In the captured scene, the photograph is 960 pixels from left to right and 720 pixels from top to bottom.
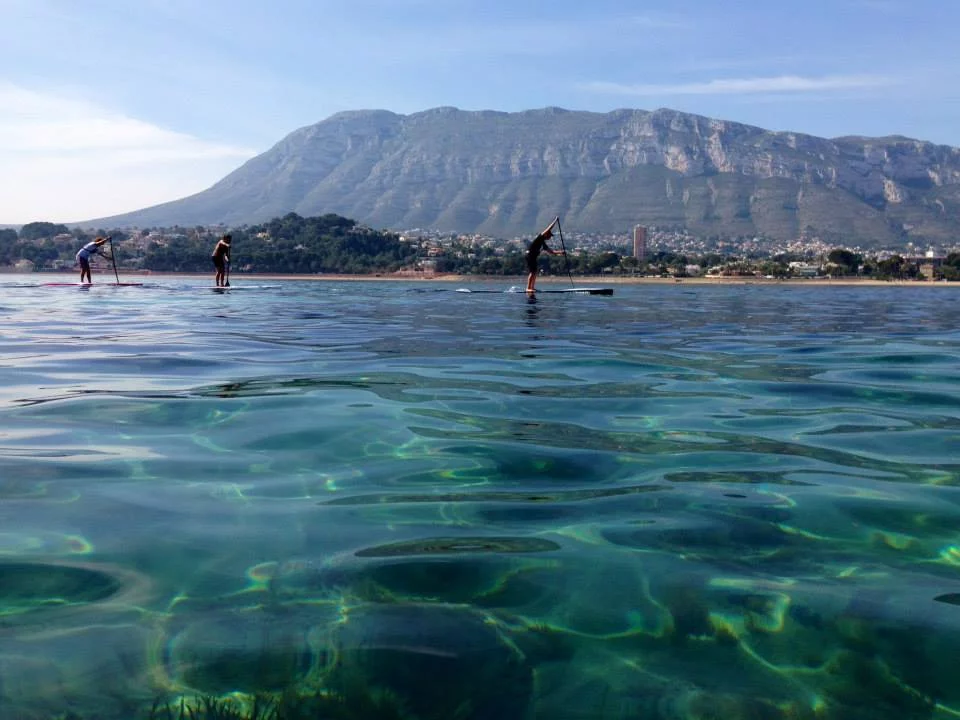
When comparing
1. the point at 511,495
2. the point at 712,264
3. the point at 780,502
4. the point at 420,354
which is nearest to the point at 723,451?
the point at 780,502

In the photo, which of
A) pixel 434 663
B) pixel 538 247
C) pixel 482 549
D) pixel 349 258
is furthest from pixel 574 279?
pixel 434 663

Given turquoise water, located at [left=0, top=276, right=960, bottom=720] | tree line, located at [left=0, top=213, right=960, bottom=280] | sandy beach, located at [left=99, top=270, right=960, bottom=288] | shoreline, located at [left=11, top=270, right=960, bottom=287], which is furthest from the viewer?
tree line, located at [left=0, top=213, right=960, bottom=280]

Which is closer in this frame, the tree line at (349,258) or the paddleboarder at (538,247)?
the paddleboarder at (538,247)

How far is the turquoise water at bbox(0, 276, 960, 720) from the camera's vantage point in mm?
2535

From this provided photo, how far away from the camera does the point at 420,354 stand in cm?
1137

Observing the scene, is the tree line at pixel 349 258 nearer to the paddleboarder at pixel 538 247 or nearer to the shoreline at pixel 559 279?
the shoreline at pixel 559 279

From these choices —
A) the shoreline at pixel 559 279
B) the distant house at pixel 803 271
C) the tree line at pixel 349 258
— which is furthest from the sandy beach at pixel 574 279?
the tree line at pixel 349 258

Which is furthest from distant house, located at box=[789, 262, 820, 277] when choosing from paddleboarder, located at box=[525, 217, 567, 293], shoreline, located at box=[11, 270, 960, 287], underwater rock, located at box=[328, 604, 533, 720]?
underwater rock, located at box=[328, 604, 533, 720]

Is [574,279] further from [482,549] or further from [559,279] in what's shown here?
[482,549]

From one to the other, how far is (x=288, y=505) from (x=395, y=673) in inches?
73.4

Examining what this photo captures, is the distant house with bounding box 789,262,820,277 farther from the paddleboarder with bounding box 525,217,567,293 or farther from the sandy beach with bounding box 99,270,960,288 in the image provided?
the paddleboarder with bounding box 525,217,567,293

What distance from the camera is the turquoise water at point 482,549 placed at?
8.32 feet

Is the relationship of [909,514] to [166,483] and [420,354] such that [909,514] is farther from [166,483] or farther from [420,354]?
[420,354]

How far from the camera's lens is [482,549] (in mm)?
3559
